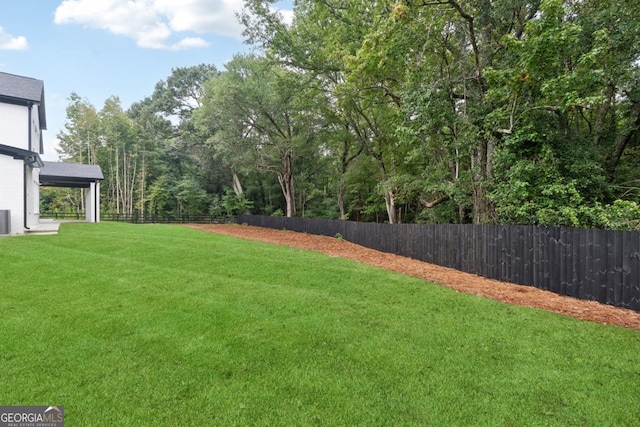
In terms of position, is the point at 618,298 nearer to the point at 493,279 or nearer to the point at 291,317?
the point at 493,279

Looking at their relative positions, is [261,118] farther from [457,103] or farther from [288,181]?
[457,103]

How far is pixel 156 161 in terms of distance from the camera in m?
30.0

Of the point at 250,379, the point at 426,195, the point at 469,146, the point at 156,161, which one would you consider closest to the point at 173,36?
the point at 156,161

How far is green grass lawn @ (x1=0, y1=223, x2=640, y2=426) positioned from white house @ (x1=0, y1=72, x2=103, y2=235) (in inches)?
289

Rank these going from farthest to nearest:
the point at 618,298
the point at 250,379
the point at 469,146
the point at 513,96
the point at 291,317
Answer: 1. the point at 469,146
2. the point at 513,96
3. the point at 618,298
4. the point at 291,317
5. the point at 250,379

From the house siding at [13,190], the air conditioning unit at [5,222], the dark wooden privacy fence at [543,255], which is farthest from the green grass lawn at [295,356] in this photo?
the house siding at [13,190]

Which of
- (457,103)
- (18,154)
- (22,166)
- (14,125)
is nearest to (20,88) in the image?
(14,125)

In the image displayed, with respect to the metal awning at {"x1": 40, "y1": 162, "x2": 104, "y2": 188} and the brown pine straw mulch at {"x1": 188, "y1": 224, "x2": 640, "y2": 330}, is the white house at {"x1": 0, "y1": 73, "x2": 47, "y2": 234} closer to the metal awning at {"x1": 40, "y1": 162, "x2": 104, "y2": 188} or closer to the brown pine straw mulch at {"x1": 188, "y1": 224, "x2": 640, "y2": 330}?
the metal awning at {"x1": 40, "y1": 162, "x2": 104, "y2": 188}

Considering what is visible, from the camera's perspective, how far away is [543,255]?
21.6 ft

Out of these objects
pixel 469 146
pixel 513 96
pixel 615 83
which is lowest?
pixel 469 146

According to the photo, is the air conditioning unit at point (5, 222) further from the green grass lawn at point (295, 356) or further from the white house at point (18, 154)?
the green grass lawn at point (295, 356)

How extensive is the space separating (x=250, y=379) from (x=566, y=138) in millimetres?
10066

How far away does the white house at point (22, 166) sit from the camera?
11.1 m

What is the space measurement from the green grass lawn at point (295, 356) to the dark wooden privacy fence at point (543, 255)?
1627 mm
